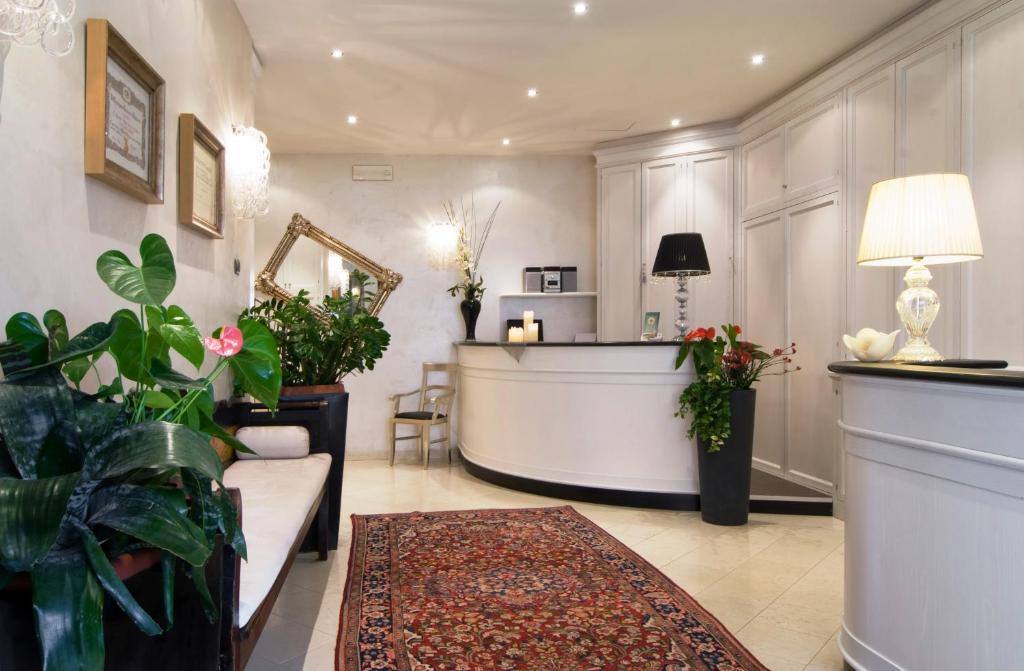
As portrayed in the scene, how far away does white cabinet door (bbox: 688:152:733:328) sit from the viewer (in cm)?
573

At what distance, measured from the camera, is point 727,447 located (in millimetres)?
3984

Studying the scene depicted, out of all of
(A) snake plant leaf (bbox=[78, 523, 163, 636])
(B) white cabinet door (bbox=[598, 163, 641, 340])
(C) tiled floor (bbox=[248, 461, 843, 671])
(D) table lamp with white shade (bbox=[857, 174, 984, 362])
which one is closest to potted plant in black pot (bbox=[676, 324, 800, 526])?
(C) tiled floor (bbox=[248, 461, 843, 671])

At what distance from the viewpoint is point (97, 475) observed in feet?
3.42

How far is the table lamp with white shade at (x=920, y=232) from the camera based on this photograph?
2254 mm

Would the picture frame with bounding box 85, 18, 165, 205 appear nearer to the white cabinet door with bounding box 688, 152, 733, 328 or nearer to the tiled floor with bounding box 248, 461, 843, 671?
the tiled floor with bounding box 248, 461, 843, 671

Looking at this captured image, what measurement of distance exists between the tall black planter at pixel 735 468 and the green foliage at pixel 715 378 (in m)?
0.05

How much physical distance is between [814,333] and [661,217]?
6.19 ft

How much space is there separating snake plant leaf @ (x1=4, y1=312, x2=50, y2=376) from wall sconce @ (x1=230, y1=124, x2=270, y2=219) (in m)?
2.42

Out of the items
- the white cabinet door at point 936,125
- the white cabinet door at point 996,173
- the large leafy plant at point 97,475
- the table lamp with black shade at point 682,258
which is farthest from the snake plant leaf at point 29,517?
the table lamp with black shade at point 682,258

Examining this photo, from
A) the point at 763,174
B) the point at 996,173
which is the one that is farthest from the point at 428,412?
the point at 996,173

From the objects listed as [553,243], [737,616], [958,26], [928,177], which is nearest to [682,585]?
[737,616]

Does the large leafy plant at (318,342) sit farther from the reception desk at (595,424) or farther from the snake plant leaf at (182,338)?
the snake plant leaf at (182,338)

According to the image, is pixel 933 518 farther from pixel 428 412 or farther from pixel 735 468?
pixel 428 412

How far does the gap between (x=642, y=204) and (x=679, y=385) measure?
7.84 feet
